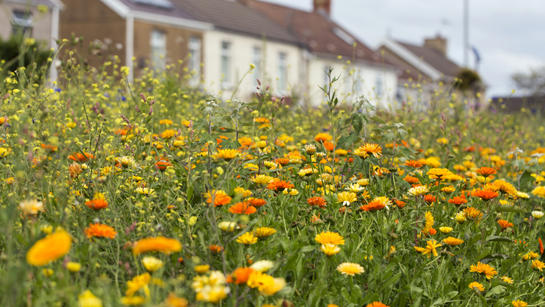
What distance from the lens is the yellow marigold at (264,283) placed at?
1.70m

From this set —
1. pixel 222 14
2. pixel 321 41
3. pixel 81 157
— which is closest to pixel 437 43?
pixel 321 41

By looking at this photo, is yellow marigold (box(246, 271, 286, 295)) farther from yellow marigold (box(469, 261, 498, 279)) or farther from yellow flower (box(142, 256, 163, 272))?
yellow marigold (box(469, 261, 498, 279))

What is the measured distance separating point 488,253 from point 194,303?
1438mm

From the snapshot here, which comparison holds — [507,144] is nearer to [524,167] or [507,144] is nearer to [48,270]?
[524,167]

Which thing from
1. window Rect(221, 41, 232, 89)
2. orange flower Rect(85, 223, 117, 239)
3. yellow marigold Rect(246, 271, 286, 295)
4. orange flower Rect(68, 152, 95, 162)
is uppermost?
window Rect(221, 41, 232, 89)

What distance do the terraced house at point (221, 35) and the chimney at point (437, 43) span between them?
15.5m

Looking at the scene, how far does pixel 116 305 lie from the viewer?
1556 mm

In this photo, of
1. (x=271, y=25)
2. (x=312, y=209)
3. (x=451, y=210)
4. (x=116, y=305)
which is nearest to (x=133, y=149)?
(x=312, y=209)

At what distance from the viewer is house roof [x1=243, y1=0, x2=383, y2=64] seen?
2605 centimetres

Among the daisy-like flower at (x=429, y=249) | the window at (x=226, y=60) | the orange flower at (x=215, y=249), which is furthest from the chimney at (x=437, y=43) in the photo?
the orange flower at (x=215, y=249)

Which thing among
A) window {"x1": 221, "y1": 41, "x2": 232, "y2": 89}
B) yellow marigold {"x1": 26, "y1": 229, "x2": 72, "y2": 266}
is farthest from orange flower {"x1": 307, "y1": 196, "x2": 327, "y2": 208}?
window {"x1": 221, "y1": 41, "x2": 232, "y2": 89}

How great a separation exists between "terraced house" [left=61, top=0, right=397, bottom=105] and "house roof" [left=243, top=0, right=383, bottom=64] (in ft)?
0.16

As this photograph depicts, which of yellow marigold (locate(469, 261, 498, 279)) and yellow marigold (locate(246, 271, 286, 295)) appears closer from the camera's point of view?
yellow marigold (locate(246, 271, 286, 295))

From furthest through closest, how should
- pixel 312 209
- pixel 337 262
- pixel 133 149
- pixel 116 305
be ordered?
pixel 133 149 → pixel 312 209 → pixel 337 262 → pixel 116 305
